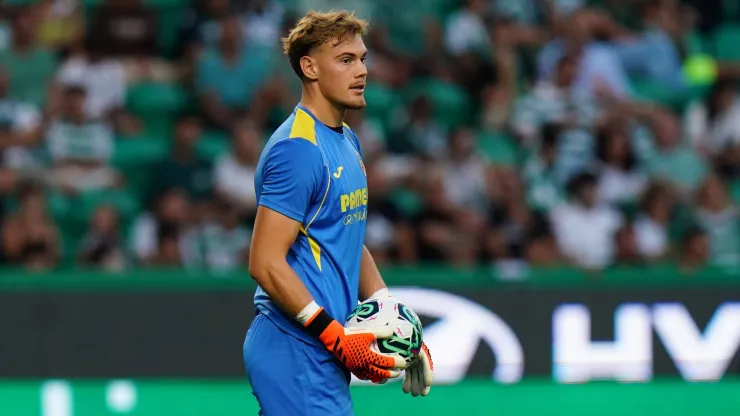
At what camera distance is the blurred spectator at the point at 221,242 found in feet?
32.6

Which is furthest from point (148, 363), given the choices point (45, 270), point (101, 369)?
point (45, 270)

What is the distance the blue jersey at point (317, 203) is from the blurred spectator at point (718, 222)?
6663 millimetres

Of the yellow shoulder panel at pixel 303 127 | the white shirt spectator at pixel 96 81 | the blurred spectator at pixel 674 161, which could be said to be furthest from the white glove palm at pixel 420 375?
the white shirt spectator at pixel 96 81

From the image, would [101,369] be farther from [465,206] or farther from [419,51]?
[419,51]

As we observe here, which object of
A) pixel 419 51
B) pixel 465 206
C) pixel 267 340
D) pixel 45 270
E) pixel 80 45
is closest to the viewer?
pixel 267 340

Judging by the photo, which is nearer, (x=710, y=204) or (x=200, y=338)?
(x=200, y=338)

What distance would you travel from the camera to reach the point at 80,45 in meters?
11.4

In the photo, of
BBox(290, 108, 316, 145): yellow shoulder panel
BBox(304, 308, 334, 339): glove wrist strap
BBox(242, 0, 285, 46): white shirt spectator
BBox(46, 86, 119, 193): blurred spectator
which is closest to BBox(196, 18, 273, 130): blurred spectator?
BBox(242, 0, 285, 46): white shirt spectator

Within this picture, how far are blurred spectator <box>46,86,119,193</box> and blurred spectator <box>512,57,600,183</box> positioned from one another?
145 inches

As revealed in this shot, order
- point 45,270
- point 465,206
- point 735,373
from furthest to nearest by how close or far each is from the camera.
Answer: point 465,206, point 45,270, point 735,373

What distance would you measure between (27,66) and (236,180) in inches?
90.7

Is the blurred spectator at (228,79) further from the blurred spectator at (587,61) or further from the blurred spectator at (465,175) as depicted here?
the blurred spectator at (587,61)

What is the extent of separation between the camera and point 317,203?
13.9ft

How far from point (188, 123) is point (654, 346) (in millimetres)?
4487
